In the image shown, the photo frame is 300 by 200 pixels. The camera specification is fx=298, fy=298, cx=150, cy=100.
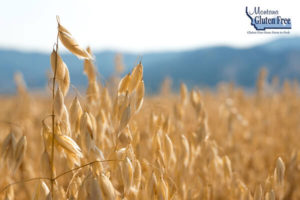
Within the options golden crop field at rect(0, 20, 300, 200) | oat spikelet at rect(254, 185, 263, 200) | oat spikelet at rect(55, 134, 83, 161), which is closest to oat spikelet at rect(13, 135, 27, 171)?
golden crop field at rect(0, 20, 300, 200)

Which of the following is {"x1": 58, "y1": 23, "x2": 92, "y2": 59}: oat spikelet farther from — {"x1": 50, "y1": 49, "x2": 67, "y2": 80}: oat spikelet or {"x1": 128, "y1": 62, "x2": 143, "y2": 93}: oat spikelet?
{"x1": 128, "y1": 62, "x2": 143, "y2": 93}: oat spikelet

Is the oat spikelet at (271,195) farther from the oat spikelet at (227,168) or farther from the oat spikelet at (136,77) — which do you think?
the oat spikelet at (136,77)

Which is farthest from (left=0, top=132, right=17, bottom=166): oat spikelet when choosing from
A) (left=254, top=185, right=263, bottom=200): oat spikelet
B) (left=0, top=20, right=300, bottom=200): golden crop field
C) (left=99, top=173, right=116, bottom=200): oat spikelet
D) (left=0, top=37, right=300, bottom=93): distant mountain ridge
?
(left=0, top=37, right=300, bottom=93): distant mountain ridge

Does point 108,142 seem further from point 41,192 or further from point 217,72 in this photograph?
point 217,72

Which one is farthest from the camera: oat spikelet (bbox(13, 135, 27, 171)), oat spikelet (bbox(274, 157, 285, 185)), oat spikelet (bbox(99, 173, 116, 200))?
oat spikelet (bbox(274, 157, 285, 185))

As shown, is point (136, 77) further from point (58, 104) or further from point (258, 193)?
point (258, 193)

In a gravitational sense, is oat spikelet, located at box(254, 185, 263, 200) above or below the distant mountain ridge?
below

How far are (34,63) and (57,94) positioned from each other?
10413 centimetres

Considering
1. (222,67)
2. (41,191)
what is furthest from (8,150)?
(222,67)

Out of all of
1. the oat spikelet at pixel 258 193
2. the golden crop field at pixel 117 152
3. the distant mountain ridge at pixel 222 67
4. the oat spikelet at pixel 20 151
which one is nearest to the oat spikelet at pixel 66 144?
the golden crop field at pixel 117 152

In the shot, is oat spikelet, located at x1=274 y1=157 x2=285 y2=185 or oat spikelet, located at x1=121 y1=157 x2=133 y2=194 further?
oat spikelet, located at x1=274 y1=157 x2=285 y2=185

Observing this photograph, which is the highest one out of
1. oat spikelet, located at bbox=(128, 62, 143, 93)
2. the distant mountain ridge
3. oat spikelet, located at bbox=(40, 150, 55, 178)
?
the distant mountain ridge

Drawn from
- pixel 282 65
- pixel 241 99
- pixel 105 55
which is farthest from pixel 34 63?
pixel 241 99

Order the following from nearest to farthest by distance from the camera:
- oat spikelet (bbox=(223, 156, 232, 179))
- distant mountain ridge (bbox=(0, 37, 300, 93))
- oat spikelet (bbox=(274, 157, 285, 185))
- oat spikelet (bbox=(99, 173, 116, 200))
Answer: oat spikelet (bbox=(99, 173, 116, 200)), oat spikelet (bbox=(274, 157, 285, 185)), oat spikelet (bbox=(223, 156, 232, 179)), distant mountain ridge (bbox=(0, 37, 300, 93))
